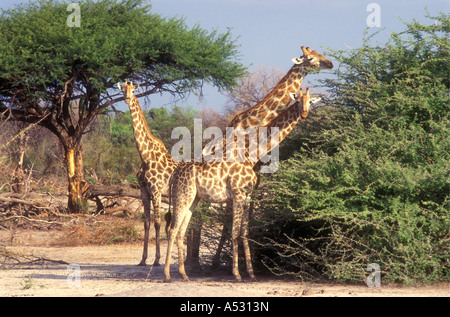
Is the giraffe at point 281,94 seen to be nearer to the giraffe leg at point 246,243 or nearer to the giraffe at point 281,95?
the giraffe at point 281,95

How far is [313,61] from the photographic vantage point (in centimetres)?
927

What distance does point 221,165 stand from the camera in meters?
8.14

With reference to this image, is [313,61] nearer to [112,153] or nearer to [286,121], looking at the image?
[286,121]

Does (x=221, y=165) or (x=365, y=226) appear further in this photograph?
(x=221, y=165)

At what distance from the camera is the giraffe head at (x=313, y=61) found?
927cm

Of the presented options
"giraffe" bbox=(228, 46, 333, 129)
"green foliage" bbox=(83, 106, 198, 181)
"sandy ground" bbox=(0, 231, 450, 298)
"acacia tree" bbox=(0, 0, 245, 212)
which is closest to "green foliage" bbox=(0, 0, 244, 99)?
"acacia tree" bbox=(0, 0, 245, 212)

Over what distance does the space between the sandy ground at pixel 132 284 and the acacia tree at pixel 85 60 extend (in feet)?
17.2

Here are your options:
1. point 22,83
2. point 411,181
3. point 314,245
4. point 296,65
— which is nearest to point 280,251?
point 314,245

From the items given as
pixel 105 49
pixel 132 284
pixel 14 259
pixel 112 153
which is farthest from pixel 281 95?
pixel 112 153

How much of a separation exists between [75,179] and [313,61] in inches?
346

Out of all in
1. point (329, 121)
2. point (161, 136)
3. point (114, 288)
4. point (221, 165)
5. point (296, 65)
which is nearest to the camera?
point (114, 288)
